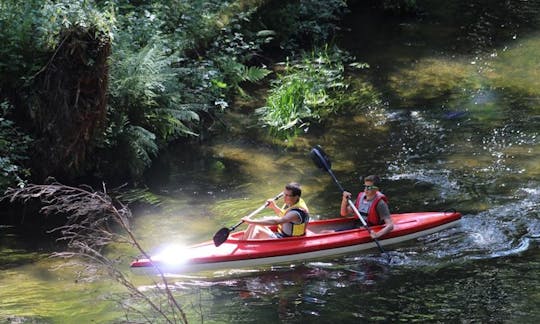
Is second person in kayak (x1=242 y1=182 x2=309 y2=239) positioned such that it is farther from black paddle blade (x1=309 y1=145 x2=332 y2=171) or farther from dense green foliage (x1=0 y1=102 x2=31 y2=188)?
dense green foliage (x1=0 y1=102 x2=31 y2=188)

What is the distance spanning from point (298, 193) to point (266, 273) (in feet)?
3.17

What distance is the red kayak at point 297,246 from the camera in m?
7.61

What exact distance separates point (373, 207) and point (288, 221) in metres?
1.05

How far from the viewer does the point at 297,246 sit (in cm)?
792

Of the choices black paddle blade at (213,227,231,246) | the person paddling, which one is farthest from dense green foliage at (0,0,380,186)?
the person paddling

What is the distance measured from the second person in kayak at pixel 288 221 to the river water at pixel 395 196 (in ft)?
1.60

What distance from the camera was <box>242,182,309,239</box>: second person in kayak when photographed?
26.1ft

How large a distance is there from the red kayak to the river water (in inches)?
5.0

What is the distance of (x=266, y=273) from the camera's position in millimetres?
7711

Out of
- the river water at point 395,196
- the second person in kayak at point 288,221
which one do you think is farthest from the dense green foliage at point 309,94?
the second person in kayak at point 288,221

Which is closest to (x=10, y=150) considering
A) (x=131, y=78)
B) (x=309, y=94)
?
(x=131, y=78)

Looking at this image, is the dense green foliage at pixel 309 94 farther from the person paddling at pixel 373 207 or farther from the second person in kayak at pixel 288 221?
the second person in kayak at pixel 288 221

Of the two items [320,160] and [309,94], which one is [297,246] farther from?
[309,94]

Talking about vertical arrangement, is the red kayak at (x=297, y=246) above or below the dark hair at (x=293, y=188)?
below
